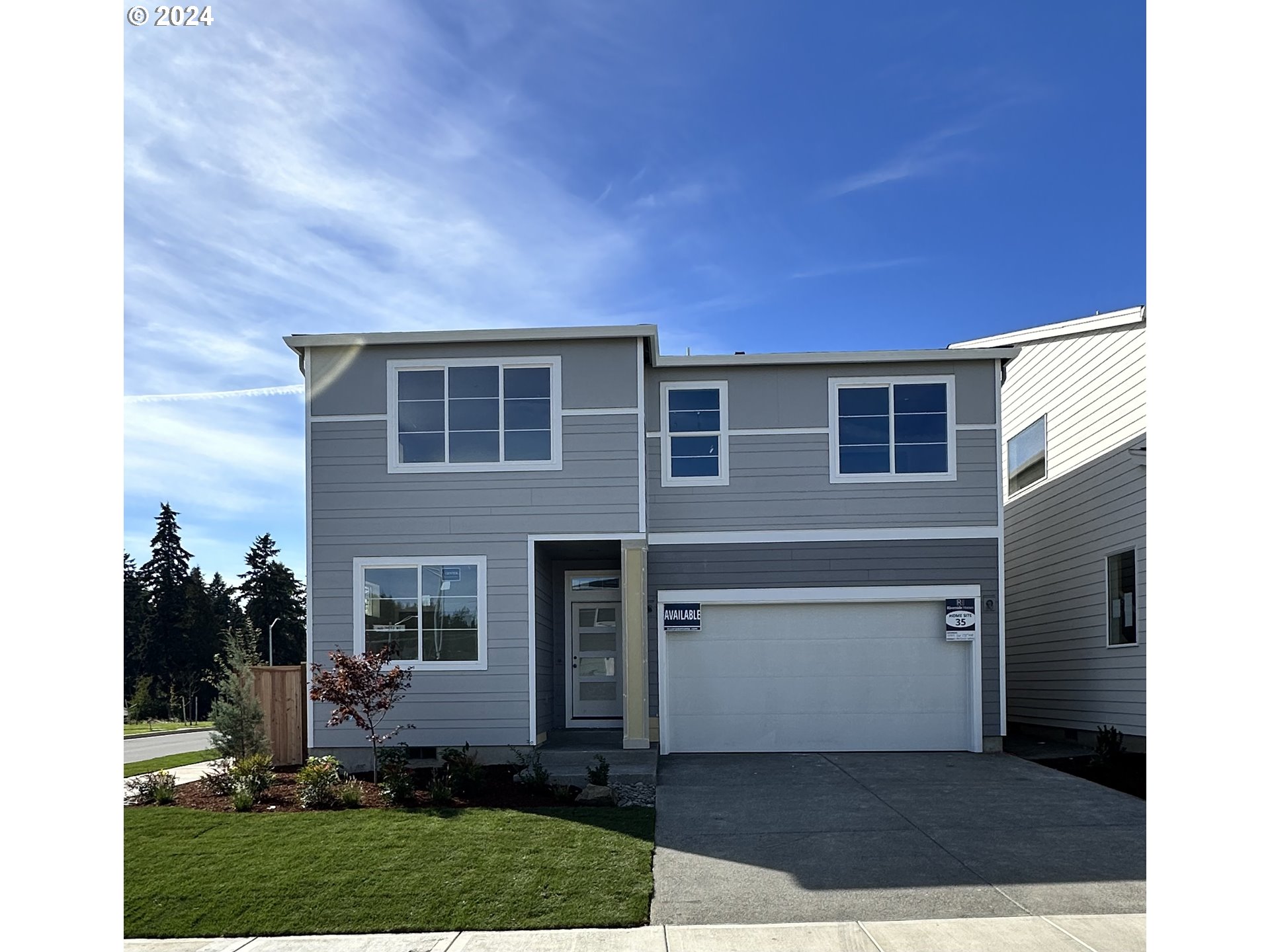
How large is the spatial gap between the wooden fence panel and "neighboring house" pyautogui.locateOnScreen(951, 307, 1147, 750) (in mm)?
10151

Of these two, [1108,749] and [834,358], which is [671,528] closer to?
[834,358]

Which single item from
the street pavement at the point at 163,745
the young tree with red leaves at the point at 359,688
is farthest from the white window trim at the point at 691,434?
the street pavement at the point at 163,745

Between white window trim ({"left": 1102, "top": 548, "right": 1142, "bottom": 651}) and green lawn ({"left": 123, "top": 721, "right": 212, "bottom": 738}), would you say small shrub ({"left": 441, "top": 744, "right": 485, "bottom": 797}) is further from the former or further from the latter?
green lawn ({"left": 123, "top": 721, "right": 212, "bottom": 738})

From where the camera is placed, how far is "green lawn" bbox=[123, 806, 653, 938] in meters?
7.00

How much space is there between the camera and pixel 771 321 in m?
16.0

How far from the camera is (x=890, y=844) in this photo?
877 centimetres

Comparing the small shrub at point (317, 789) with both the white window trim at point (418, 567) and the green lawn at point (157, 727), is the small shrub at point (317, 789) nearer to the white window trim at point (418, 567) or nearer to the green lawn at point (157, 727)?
the white window trim at point (418, 567)

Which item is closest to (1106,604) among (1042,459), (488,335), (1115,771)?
(1115,771)

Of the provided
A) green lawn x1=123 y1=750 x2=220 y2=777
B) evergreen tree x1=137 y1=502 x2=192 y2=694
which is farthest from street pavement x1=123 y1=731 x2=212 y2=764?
evergreen tree x1=137 y1=502 x2=192 y2=694

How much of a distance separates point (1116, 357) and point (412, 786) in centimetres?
1039

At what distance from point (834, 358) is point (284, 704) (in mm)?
8809

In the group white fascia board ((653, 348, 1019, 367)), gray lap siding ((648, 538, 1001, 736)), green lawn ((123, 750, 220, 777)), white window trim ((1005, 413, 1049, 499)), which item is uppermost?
white fascia board ((653, 348, 1019, 367))
